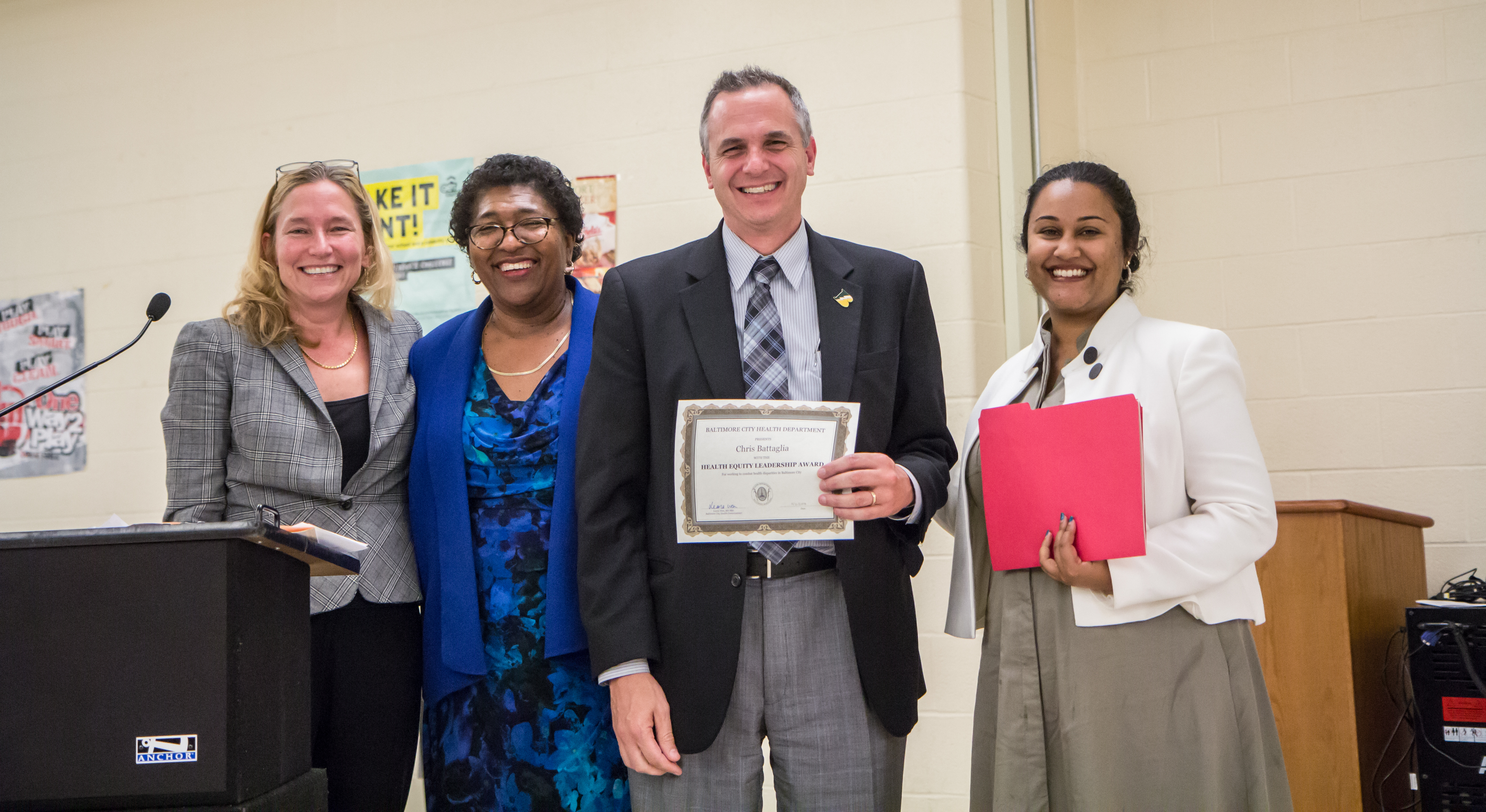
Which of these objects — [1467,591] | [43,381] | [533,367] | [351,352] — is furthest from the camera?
[43,381]

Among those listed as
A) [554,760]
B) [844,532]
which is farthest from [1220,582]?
[554,760]

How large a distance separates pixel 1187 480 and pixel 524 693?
1213 millimetres

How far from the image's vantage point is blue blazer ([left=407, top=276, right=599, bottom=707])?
Result: 2051 millimetres

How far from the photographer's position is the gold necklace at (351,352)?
233 centimetres

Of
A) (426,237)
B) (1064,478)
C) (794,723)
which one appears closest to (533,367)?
(794,723)

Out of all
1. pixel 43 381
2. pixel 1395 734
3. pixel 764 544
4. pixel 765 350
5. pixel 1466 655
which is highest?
pixel 43 381

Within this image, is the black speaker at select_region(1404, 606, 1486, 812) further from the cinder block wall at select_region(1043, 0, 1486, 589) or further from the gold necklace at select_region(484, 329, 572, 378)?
the gold necklace at select_region(484, 329, 572, 378)

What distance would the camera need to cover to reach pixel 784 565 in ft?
5.71

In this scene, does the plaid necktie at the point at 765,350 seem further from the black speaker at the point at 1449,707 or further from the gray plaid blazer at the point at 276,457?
the black speaker at the point at 1449,707

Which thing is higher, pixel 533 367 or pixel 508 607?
pixel 533 367

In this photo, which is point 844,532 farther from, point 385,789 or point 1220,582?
point 385,789

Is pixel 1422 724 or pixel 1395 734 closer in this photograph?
pixel 1422 724

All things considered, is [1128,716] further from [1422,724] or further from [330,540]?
[1422,724]

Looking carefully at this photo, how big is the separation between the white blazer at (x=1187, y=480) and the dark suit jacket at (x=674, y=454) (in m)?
0.23
